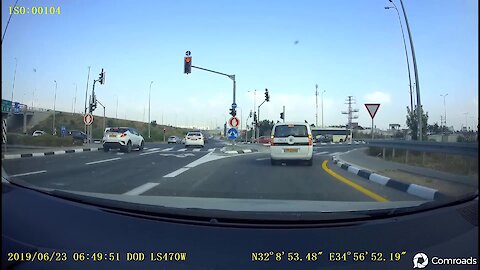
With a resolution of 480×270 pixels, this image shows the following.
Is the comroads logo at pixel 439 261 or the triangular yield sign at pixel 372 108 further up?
the triangular yield sign at pixel 372 108

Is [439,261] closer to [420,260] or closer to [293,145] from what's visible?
[420,260]

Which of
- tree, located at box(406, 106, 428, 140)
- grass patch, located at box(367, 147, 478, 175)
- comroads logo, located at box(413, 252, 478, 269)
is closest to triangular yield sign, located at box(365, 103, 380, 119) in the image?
tree, located at box(406, 106, 428, 140)

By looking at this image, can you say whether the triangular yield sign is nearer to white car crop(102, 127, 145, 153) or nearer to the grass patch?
the grass patch

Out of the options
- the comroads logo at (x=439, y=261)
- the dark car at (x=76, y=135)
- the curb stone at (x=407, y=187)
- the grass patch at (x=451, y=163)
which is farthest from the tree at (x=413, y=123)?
the dark car at (x=76, y=135)

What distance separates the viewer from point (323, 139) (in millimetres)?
54938

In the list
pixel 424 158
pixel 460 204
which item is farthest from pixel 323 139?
pixel 460 204

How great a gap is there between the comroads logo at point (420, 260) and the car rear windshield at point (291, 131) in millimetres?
10039

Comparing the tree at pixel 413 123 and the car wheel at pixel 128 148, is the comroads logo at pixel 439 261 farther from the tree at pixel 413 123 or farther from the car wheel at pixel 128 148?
the car wheel at pixel 128 148

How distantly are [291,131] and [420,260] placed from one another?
402 inches

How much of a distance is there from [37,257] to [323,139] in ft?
178

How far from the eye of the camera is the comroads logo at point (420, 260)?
2.50m

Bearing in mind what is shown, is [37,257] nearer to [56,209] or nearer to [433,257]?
[56,209]

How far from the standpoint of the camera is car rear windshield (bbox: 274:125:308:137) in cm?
1262

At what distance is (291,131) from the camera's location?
1270 cm
